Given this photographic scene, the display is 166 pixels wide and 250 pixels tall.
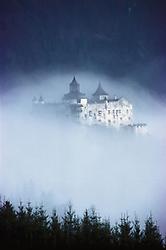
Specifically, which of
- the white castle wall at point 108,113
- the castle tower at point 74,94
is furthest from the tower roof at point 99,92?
the castle tower at point 74,94

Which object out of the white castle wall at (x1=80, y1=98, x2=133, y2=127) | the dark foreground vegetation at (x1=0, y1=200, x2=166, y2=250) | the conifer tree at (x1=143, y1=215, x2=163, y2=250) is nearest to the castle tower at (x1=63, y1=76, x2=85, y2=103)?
the white castle wall at (x1=80, y1=98, x2=133, y2=127)

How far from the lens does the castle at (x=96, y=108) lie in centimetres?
829

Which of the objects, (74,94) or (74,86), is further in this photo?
(74,86)

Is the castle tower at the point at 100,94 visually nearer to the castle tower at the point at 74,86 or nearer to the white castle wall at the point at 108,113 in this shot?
the white castle wall at the point at 108,113

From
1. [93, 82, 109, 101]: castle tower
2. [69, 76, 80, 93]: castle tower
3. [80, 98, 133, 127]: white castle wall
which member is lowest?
[80, 98, 133, 127]: white castle wall

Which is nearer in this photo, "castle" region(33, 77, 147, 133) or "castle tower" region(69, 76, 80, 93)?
"castle" region(33, 77, 147, 133)

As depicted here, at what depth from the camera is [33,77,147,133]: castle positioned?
27.2 feet

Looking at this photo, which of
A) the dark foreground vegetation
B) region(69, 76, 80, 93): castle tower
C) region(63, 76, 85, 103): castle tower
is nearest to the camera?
the dark foreground vegetation

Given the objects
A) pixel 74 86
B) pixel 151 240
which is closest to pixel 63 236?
pixel 151 240

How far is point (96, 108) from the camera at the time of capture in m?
8.61

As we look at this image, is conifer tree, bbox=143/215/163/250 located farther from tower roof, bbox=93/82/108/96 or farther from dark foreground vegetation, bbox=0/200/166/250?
tower roof, bbox=93/82/108/96

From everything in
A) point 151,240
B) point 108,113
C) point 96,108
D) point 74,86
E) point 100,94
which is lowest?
point 151,240

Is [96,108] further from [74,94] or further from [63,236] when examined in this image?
[63,236]

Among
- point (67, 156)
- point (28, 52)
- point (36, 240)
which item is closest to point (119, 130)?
point (67, 156)
